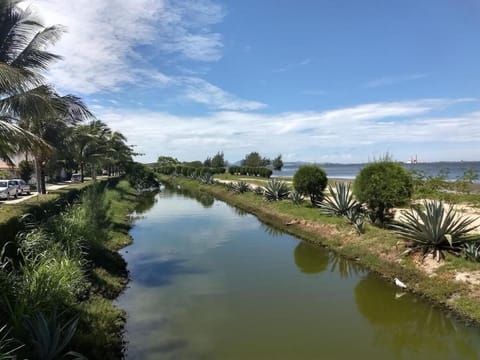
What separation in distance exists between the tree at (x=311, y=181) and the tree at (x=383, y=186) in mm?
5710

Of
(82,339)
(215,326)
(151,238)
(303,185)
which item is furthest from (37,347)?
(303,185)

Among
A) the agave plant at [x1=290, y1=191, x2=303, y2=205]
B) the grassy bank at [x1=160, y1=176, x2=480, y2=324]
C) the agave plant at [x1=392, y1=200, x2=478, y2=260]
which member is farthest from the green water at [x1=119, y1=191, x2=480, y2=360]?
the agave plant at [x1=290, y1=191, x2=303, y2=205]

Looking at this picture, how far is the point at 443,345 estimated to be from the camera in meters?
7.07

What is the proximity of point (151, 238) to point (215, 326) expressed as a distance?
9921mm

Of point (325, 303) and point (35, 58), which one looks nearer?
point (325, 303)

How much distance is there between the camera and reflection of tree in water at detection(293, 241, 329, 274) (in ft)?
40.2

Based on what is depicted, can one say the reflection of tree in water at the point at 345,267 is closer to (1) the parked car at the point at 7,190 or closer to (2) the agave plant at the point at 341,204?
(2) the agave plant at the point at 341,204

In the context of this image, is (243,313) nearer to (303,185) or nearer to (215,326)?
(215,326)

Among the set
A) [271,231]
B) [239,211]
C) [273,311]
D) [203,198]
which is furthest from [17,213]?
[203,198]

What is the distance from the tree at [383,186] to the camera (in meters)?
13.8

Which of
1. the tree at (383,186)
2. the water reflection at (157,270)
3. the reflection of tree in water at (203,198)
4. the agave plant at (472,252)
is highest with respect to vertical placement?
the tree at (383,186)

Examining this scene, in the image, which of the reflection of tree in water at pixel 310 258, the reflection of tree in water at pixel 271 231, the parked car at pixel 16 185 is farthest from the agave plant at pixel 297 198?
the parked car at pixel 16 185

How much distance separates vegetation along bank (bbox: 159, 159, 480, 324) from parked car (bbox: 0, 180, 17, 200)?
627 inches

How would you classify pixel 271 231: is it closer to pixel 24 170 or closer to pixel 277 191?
pixel 277 191
